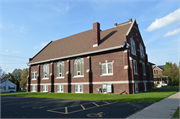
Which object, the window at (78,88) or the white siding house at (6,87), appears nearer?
the window at (78,88)

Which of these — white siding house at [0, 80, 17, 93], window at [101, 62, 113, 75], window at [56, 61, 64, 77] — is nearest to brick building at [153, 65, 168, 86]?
window at [101, 62, 113, 75]

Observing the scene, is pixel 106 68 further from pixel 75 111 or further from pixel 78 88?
pixel 75 111

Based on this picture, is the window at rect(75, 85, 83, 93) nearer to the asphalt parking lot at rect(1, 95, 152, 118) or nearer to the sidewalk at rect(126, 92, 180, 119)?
the asphalt parking lot at rect(1, 95, 152, 118)

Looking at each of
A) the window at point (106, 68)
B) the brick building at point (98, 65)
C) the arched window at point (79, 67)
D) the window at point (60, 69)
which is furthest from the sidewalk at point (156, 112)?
the window at point (60, 69)

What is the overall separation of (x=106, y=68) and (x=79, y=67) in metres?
5.44

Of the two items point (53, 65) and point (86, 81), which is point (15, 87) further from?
point (86, 81)

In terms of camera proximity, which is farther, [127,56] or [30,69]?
[30,69]

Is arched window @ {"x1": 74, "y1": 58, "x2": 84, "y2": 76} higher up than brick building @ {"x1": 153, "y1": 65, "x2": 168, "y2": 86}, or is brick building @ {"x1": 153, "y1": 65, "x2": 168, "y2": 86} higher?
arched window @ {"x1": 74, "y1": 58, "x2": 84, "y2": 76}

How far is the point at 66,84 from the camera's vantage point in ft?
86.6

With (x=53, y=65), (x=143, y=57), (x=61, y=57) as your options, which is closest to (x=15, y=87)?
(x=53, y=65)

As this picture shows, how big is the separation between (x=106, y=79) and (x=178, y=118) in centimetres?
1544

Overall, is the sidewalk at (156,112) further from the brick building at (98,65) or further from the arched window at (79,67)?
the arched window at (79,67)

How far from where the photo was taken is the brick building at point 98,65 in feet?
68.2

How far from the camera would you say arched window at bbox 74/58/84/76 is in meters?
25.1
